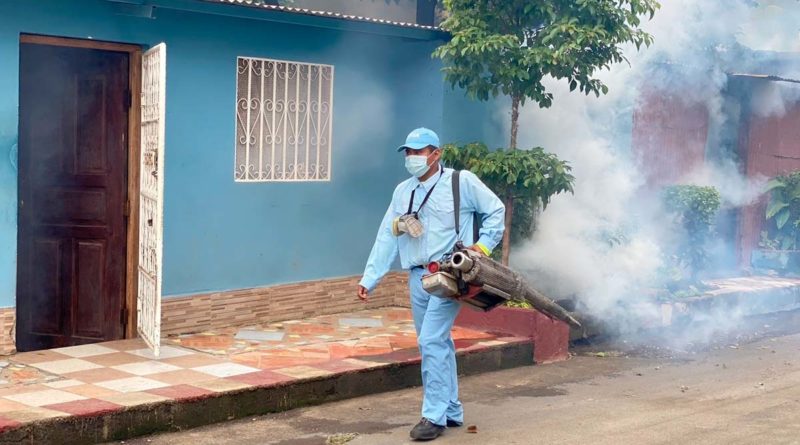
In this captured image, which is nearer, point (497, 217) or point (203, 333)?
point (497, 217)

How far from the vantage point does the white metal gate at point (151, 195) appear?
8508 millimetres

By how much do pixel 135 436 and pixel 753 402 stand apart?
454 centimetres

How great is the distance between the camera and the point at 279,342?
9594mm

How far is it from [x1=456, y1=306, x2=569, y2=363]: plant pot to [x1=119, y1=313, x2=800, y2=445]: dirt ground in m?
0.19

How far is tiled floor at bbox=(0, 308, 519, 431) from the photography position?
7.22 m

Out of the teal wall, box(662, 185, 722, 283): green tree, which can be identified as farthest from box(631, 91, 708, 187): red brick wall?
the teal wall

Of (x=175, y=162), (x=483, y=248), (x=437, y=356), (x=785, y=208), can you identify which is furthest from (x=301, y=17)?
(x=785, y=208)

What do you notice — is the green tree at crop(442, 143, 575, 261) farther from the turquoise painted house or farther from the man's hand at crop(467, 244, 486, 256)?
the man's hand at crop(467, 244, 486, 256)

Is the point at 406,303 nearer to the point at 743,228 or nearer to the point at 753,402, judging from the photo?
the point at 753,402

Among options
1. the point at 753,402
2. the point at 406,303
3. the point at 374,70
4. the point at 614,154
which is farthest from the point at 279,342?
the point at 614,154

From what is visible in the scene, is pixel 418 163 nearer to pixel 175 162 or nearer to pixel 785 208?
pixel 175 162

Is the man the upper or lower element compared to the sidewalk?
upper

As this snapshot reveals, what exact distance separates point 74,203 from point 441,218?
3.83m

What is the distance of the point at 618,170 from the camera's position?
1273 cm
